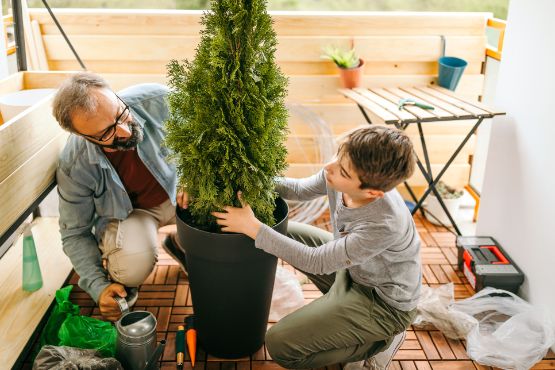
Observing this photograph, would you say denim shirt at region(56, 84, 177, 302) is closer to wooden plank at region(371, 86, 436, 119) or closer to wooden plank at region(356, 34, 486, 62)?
wooden plank at region(371, 86, 436, 119)

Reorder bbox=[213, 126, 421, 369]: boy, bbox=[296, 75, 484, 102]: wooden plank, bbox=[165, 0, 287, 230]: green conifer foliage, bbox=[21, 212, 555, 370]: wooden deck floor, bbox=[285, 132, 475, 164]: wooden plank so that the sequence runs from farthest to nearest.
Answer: bbox=[285, 132, 475, 164]: wooden plank < bbox=[296, 75, 484, 102]: wooden plank < bbox=[21, 212, 555, 370]: wooden deck floor < bbox=[213, 126, 421, 369]: boy < bbox=[165, 0, 287, 230]: green conifer foliage

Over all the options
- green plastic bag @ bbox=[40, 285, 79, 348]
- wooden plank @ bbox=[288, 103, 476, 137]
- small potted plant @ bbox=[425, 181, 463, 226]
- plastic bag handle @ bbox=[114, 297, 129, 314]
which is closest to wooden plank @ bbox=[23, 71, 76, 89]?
green plastic bag @ bbox=[40, 285, 79, 348]

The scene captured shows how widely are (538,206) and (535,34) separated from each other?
80 cm

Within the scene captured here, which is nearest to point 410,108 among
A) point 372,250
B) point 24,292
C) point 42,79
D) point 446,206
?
point 446,206

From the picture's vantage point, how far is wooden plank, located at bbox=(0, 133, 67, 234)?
1.95 m

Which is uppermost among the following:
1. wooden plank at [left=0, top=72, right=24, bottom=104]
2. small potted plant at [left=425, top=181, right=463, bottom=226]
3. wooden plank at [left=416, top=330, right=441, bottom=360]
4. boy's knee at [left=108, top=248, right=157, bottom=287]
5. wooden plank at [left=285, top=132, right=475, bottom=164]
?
wooden plank at [left=0, top=72, right=24, bottom=104]

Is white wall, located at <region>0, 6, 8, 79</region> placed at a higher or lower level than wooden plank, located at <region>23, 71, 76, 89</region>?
higher

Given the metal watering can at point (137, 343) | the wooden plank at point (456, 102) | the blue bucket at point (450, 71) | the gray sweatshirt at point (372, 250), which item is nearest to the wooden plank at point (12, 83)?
the metal watering can at point (137, 343)

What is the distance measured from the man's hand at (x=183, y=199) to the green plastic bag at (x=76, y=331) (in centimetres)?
63

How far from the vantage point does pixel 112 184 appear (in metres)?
2.38

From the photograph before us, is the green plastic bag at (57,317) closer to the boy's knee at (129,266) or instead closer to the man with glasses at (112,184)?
the man with glasses at (112,184)

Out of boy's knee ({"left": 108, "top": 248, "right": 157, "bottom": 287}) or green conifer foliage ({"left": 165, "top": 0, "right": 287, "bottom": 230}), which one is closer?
green conifer foliage ({"left": 165, "top": 0, "right": 287, "bottom": 230})

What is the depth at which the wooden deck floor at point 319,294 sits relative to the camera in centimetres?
228

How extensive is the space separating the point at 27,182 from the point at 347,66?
6.34 feet
